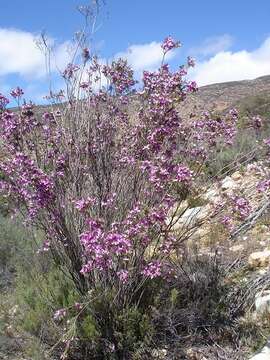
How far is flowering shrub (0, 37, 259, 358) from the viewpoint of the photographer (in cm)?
444

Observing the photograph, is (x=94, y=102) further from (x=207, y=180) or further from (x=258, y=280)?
(x=258, y=280)

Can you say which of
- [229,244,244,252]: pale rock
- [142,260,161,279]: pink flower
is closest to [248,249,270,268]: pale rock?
[229,244,244,252]: pale rock

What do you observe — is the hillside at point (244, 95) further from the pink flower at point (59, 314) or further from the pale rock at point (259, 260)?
the pink flower at point (59, 314)

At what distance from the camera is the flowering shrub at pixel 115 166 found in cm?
Result: 444

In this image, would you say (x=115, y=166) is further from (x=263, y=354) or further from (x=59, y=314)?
(x=263, y=354)

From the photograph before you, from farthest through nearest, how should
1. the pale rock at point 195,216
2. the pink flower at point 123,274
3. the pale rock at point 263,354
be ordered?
1. the pale rock at point 195,216
2. the pink flower at point 123,274
3. the pale rock at point 263,354

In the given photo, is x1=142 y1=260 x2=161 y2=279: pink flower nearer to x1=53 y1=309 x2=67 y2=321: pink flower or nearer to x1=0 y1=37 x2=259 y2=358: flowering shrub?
x1=0 y1=37 x2=259 y2=358: flowering shrub

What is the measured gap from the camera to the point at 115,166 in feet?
16.1

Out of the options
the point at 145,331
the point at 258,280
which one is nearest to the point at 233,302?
the point at 258,280

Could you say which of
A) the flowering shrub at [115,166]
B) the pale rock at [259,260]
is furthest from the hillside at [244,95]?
the flowering shrub at [115,166]

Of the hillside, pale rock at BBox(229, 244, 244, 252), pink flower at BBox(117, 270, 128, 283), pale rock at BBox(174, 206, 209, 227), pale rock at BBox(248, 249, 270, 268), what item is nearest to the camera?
pink flower at BBox(117, 270, 128, 283)

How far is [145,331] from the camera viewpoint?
4.54m

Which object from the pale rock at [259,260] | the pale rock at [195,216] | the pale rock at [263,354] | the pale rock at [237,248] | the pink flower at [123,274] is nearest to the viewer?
the pale rock at [263,354]

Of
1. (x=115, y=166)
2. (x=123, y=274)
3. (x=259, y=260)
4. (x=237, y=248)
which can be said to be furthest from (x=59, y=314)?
(x=237, y=248)
